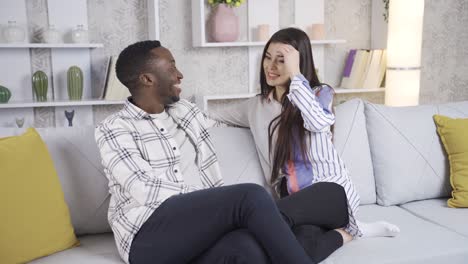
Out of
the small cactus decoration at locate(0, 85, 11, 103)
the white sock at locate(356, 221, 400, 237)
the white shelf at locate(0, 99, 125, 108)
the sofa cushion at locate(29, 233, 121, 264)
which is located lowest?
the sofa cushion at locate(29, 233, 121, 264)

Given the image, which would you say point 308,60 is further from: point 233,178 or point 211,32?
point 211,32

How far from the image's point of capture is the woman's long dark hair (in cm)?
198

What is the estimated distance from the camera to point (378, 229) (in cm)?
187

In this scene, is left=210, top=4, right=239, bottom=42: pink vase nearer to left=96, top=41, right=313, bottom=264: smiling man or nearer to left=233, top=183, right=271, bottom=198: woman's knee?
left=96, top=41, right=313, bottom=264: smiling man

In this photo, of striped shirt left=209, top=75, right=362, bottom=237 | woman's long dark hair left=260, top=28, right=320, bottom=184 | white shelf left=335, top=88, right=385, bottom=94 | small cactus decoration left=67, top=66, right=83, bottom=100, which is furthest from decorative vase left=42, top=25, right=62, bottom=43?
white shelf left=335, top=88, right=385, bottom=94

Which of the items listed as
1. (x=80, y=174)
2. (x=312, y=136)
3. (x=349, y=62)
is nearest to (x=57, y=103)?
(x=80, y=174)

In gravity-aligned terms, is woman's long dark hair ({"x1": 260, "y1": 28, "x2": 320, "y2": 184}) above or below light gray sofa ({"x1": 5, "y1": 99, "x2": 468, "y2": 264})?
above

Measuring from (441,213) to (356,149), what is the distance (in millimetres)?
393

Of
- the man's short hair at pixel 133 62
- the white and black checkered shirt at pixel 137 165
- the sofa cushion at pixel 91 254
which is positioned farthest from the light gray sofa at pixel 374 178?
the man's short hair at pixel 133 62

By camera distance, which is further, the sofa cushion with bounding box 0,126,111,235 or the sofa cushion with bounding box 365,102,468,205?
the sofa cushion with bounding box 365,102,468,205

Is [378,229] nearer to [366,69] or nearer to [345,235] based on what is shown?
[345,235]

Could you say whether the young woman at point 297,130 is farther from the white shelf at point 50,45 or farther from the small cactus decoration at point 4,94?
the small cactus decoration at point 4,94

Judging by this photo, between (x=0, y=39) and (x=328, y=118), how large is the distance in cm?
217

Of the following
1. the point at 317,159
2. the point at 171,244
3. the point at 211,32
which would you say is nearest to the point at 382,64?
the point at 211,32
